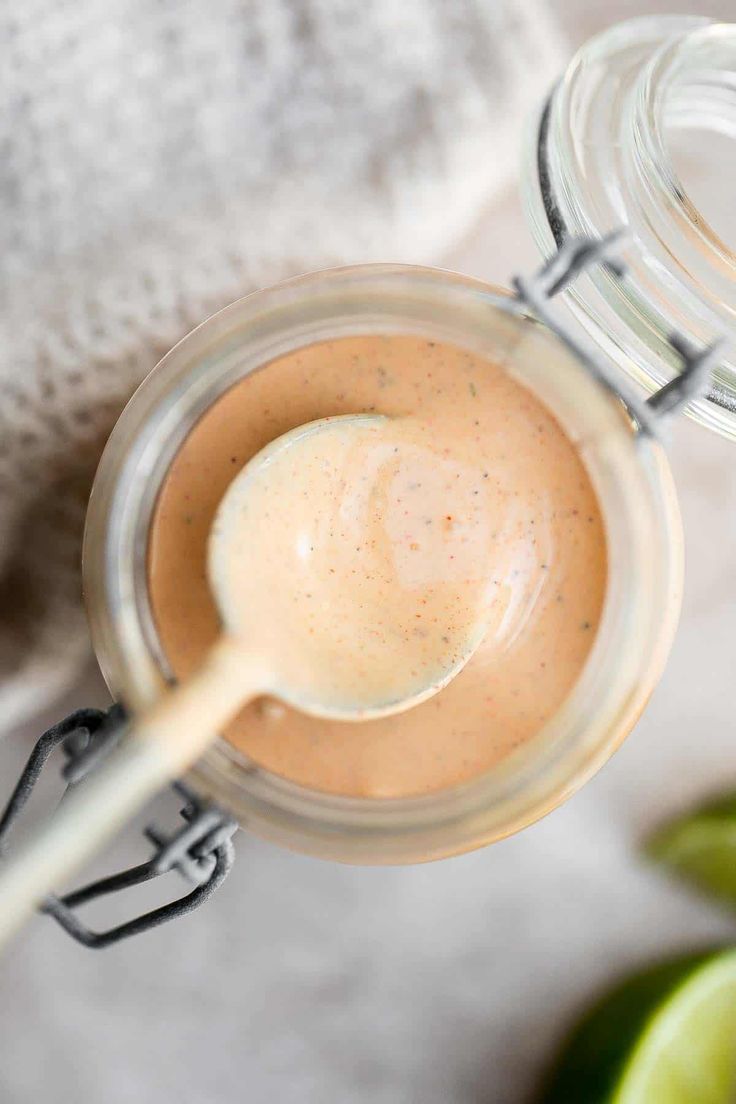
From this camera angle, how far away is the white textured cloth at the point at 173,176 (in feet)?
1.56

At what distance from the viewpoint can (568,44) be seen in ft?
Result: 1.88

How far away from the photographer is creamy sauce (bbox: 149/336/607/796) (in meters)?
0.37

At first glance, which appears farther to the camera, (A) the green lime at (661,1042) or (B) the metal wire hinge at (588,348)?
(A) the green lime at (661,1042)

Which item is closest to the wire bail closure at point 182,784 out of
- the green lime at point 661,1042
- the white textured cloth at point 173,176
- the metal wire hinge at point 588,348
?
the metal wire hinge at point 588,348

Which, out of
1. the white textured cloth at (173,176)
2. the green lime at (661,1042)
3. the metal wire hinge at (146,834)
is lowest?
the green lime at (661,1042)

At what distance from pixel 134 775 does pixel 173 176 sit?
33cm

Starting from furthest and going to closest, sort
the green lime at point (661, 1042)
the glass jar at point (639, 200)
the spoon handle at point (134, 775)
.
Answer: the green lime at point (661, 1042) → the glass jar at point (639, 200) → the spoon handle at point (134, 775)

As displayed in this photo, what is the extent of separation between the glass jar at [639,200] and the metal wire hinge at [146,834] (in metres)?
0.25

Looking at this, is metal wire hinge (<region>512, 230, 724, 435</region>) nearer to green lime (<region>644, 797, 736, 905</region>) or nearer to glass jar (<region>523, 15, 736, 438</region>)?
glass jar (<region>523, 15, 736, 438</region>)

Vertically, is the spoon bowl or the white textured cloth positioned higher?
the white textured cloth

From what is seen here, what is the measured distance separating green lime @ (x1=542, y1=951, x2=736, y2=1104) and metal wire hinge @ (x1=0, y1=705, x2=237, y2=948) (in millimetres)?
259

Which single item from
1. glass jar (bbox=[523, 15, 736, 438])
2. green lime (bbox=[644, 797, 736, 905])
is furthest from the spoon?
green lime (bbox=[644, 797, 736, 905])

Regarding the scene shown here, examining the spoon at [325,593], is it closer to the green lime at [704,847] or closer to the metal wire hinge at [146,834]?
the metal wire hinge at [146,834]

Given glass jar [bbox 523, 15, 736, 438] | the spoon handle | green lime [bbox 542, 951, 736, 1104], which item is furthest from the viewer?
green lime [bbox 542, 951, 736, 1104]
